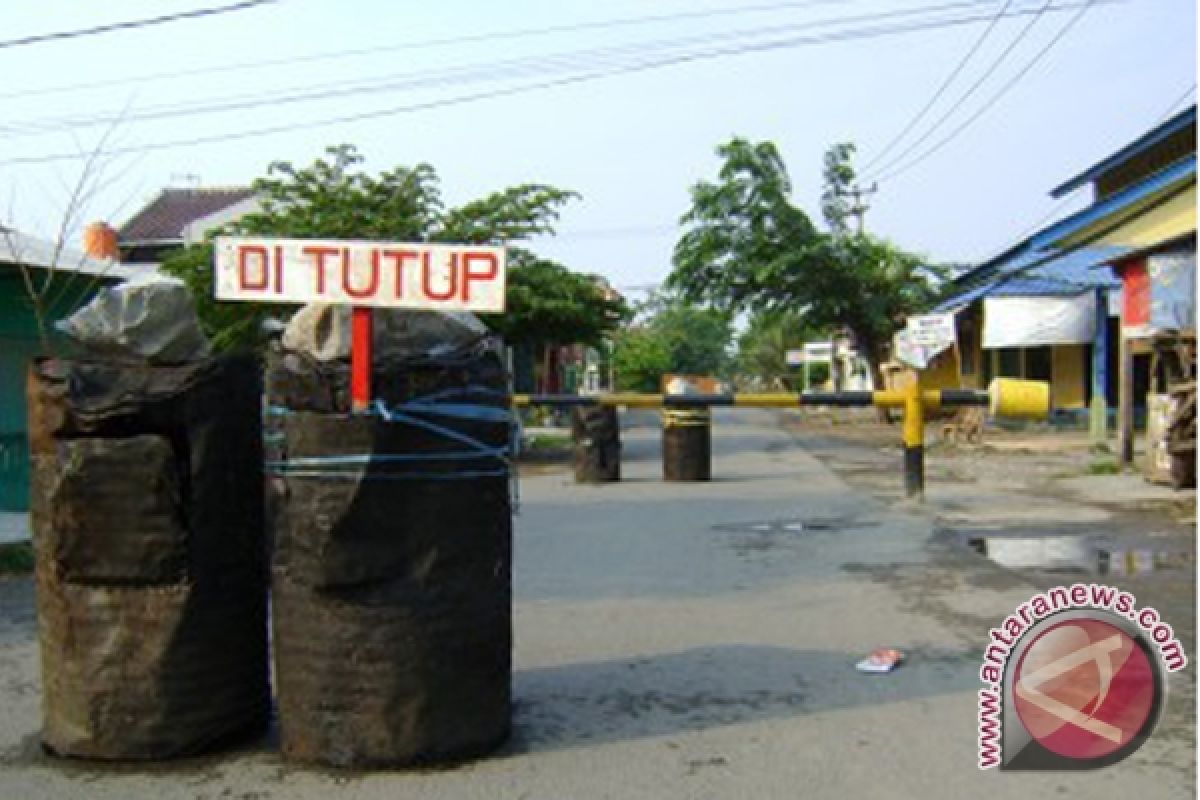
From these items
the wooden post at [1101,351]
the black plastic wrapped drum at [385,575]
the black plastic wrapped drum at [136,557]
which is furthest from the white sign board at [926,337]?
the black plastic wrapped drum at [136,557]

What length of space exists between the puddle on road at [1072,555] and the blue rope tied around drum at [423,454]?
529 centimetres

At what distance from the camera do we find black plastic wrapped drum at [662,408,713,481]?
1655cm

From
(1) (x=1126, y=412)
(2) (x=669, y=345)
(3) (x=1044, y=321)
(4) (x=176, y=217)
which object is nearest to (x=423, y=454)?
(1) (x=1126, y=412)

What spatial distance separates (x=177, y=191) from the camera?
162ft

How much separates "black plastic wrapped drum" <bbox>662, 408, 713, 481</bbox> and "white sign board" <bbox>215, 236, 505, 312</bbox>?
12188 millimetres

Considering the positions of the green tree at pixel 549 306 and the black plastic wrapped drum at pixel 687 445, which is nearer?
the black plastic wrapped drum at pixel 687 445

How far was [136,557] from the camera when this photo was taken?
452 cm

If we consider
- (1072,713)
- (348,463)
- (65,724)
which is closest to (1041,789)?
(1072,713)

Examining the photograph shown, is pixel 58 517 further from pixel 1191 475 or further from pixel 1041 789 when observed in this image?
pixel 1191 475

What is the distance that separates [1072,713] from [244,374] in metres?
3.46

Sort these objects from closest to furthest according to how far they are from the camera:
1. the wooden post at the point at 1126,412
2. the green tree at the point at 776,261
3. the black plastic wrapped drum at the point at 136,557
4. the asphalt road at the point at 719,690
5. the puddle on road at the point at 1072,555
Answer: the asphalt road at the point at 719,690 → the black plastic wrapped drum at the point at 136,557 → the puddle on road at the point at 1072,555 → the wooden post at the point at 1126,412 → the green tree at the point at 776,261

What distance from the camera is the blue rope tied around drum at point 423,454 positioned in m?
4.33

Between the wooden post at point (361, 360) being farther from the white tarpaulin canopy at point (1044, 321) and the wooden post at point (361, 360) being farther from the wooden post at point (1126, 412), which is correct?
the white tarpaulin canopy at point (1044, 321)

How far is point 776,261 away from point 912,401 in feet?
78.1
